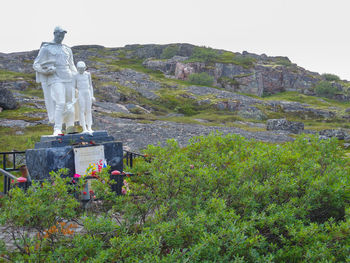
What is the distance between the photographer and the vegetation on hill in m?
3.48

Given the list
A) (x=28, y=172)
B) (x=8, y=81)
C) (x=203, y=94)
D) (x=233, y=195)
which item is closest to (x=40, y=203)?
(x=233, y=195)

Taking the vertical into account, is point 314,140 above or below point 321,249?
above

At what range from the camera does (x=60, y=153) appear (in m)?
9.01

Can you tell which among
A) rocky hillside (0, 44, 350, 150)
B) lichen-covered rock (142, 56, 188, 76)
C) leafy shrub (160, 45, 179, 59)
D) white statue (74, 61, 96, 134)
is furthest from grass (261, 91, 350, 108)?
white statue (74, 61, 96, 134)

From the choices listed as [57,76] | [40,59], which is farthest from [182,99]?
[40,59]

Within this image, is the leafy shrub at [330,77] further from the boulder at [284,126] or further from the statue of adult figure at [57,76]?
the statue of adult figure at [57,76]

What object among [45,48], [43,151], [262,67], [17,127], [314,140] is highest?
[262,67]

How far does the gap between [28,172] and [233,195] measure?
733 centimetres

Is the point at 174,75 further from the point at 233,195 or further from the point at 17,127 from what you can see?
the point at 233,195

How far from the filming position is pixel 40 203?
4.00 meters

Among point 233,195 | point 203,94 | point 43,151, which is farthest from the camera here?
point 203,94

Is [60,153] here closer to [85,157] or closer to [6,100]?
[85,157]

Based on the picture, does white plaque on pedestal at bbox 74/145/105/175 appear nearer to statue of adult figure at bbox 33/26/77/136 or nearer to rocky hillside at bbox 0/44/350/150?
statue of adult figure at bbox 33/26/77/136

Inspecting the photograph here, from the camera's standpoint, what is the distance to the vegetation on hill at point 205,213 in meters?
3.48
